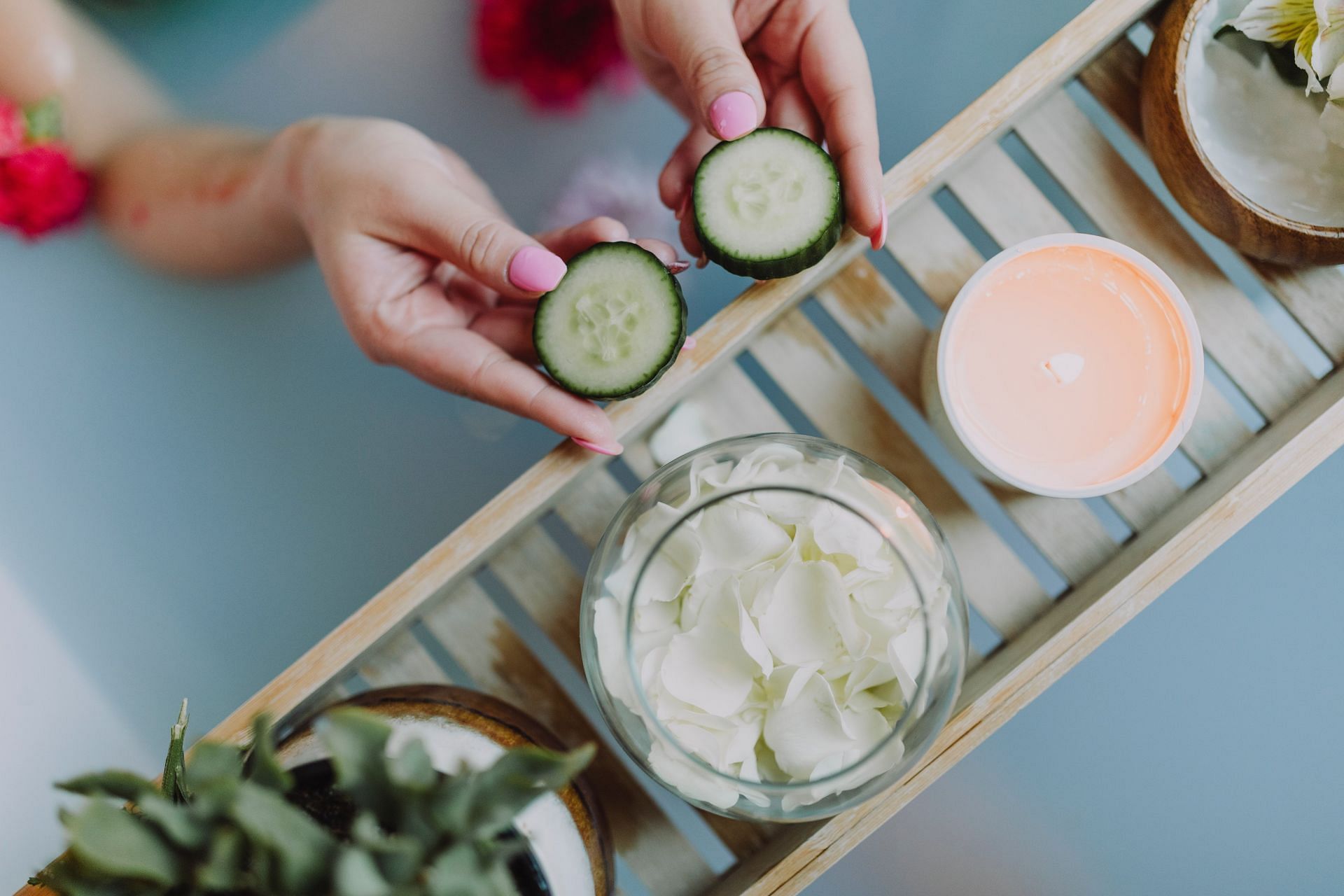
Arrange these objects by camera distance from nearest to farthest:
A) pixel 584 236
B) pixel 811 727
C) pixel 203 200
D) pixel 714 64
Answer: pixel 811 727 → pixel 714 64 → pixel 584 236 → pixel 203 200

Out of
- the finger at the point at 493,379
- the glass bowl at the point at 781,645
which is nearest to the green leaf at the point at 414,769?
the glass bowl at the point at 781,645

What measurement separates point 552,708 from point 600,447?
0.61ft

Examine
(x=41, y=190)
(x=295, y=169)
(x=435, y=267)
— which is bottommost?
(x=435, y=267)

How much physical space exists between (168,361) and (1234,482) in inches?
39.8

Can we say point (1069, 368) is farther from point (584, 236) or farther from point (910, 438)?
point (584, 236)

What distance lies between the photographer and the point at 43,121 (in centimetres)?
91

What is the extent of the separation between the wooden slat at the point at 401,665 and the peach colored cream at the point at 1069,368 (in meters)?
0.37

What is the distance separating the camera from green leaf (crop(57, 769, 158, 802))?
0.99 feet

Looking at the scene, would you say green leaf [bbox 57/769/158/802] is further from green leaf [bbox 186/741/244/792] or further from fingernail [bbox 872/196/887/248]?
fingernail [bbox 872/196/887/248]

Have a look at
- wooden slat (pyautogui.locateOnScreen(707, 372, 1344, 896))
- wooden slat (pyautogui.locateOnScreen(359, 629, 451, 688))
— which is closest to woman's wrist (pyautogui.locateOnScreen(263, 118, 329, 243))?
wooden slat (pyautogui.locateOnScreen(359, 629, 451, 688))

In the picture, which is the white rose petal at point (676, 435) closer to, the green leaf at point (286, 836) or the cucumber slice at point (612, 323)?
the cucumber slice at point (612, 323)

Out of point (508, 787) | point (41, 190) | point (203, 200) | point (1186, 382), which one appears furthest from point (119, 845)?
point (41, 190)

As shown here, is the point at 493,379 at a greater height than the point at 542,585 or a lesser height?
greater

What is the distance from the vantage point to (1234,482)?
0.47 meters
